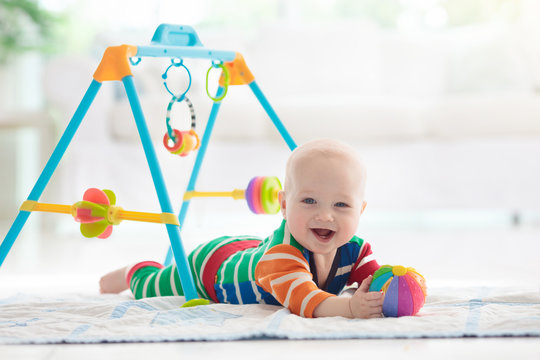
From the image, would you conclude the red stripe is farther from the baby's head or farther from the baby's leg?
the baby's head

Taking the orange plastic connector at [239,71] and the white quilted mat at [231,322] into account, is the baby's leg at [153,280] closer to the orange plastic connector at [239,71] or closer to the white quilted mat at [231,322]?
the white quilted mat at [231,322]

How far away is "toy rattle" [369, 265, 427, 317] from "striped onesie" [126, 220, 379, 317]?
0.09 meters

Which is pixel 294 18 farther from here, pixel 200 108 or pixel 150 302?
pixel 150 302

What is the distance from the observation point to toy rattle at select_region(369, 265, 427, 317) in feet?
3.40

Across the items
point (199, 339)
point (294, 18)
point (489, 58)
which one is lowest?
point (199, 339)

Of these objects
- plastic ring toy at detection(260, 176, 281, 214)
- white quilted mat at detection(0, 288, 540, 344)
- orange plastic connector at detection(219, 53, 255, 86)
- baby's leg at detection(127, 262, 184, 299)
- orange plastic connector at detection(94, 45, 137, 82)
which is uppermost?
orange plastic connector at detection(219, 53, 255, 86)

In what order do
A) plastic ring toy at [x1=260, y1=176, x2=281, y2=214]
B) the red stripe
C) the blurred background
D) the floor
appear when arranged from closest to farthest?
the floor
the red stripe
plastic ring toy at [x1=260, y1=176, x2=281, y2=214]
the blurred background

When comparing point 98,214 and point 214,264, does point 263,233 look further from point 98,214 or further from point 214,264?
point 98,214

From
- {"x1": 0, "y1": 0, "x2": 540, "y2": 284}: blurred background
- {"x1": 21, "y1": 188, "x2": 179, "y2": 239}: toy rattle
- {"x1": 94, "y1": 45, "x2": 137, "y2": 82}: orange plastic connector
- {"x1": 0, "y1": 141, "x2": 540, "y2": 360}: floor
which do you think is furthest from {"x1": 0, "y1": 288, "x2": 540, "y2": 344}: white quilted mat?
{"x1": 0, "y1": 0, "x2": 540, "y2": 284}: blurred background

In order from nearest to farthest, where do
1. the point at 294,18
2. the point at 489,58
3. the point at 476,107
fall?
the point at 476,107
the point at 489,58
the point at 294,18

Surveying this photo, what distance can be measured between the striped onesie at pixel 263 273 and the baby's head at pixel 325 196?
0.13 ft

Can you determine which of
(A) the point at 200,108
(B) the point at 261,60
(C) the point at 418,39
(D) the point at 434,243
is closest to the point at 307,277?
(D) the point at 434,243

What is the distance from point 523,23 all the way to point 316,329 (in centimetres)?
295

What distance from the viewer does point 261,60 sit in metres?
3.44
